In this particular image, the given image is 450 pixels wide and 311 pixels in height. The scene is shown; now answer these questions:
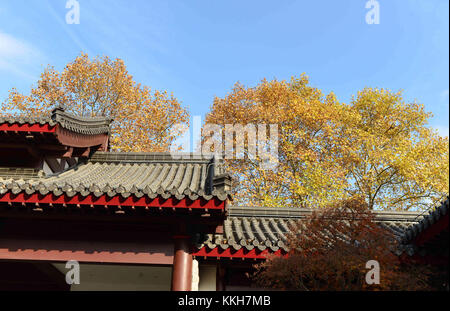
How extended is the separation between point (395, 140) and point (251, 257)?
56.7ft

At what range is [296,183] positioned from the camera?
1891cm

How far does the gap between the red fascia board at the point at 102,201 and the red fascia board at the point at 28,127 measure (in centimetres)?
243

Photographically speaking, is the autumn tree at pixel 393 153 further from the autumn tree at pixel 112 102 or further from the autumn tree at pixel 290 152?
the autumn tree at pixel 112 102

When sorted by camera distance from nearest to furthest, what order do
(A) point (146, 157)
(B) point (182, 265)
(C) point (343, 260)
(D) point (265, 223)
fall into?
(C) point (343, 260) → (B) point (182, 265) → (D) point (265, 223) → (A) point (146, 157)

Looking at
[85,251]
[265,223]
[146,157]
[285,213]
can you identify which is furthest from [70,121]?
[285,213]

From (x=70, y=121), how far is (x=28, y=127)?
0.97 m

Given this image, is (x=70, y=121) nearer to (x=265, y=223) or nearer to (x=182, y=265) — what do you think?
(x=182, y=265)

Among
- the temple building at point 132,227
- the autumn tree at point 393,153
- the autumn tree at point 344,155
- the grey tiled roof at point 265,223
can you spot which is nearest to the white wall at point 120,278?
the temple building at point 132,227

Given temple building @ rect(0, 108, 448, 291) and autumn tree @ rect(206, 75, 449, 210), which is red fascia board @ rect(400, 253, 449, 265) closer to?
temple building @ rect(0, 108, 448, 291)

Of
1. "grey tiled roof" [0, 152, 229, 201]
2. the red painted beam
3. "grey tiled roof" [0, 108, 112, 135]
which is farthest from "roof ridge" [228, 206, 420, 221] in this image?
"grey tiled roof" [0, 108, 112, 135]

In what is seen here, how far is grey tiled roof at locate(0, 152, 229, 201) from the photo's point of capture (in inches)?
212

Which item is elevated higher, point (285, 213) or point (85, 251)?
point (285, 213)

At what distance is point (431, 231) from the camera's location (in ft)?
15.6

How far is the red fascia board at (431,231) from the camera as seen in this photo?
4.30 meters
